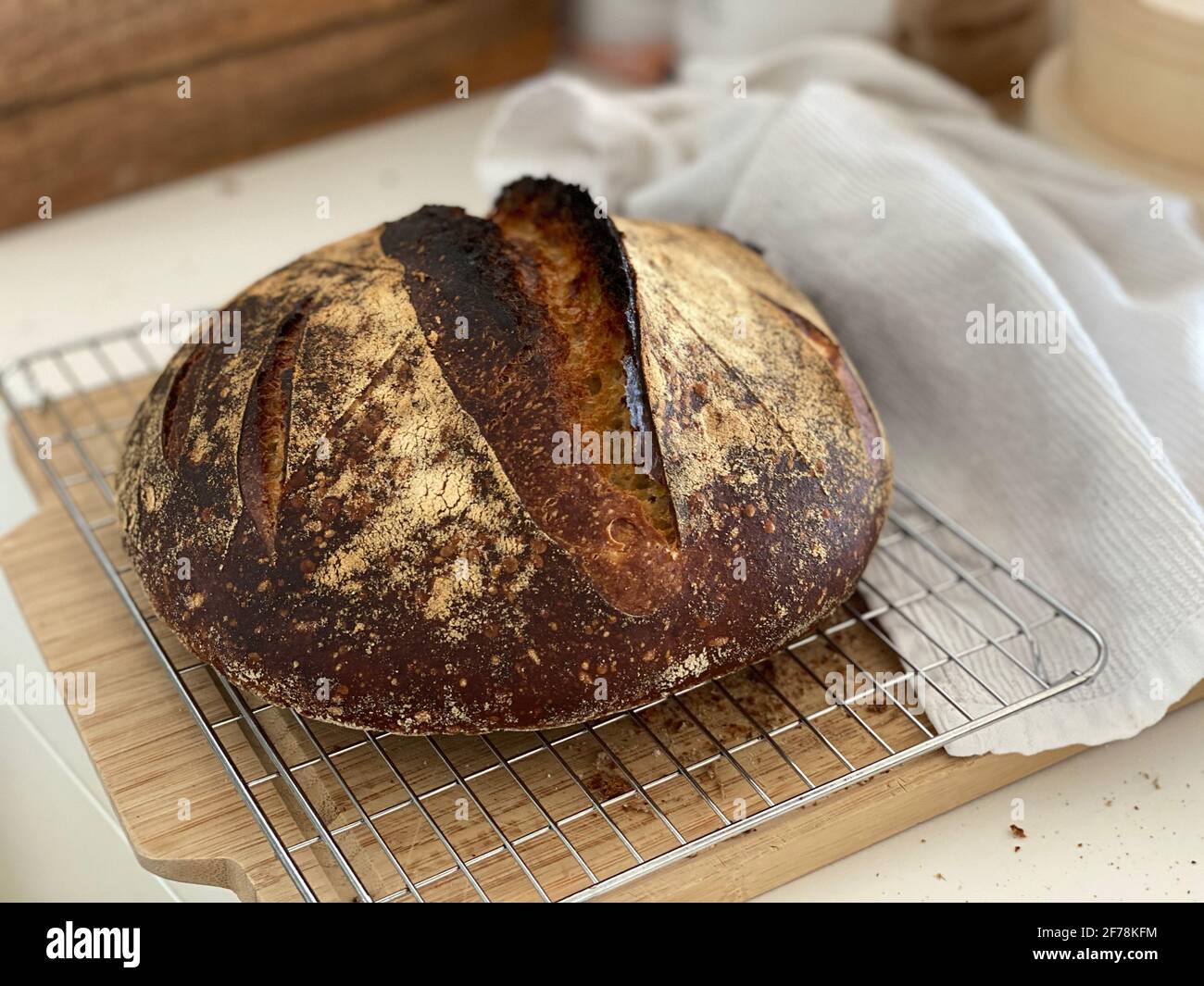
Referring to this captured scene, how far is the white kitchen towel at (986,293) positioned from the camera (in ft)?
4.20

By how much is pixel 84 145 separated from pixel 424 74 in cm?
67

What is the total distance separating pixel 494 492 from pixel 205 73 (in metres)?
1.52

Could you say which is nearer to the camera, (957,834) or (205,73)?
(957,834)

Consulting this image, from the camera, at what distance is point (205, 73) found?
2.27 m

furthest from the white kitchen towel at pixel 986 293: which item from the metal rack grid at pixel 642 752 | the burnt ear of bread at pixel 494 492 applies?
the burnt ear of bread at pixel 494 492

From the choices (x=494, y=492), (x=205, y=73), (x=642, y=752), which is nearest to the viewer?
(x=494, y=492)

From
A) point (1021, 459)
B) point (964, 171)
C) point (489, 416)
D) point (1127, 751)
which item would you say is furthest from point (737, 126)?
point (1127, 751)

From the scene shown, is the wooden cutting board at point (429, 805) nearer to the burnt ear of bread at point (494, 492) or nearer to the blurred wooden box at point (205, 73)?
the burnt ear of bread at point (494, 492)

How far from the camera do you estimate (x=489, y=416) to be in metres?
1.12

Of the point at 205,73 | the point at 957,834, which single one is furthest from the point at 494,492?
the point at 205,73

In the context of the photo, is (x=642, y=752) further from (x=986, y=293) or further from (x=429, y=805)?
(x=986, y=293)

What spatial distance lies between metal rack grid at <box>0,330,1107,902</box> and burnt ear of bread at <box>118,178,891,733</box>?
87mm

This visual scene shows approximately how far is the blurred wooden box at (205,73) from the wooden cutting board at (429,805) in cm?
122
